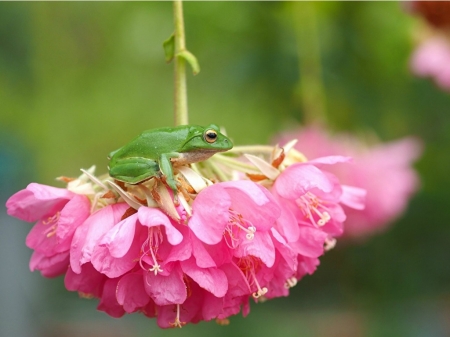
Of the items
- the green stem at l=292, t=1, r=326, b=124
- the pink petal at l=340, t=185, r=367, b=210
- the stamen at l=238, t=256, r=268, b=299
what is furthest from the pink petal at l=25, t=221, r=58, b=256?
the green stem at l=292, t=1, r=326, b=124

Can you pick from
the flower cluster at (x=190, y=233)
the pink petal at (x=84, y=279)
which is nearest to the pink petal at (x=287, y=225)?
the flower cluster at (x=190, y=233)

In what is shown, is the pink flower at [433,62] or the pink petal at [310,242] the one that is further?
the pink flower at [433,62]

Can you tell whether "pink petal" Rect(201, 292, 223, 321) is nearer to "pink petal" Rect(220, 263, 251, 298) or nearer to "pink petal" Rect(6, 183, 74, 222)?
"pink petal" Rect(220, 263, 251, 298)

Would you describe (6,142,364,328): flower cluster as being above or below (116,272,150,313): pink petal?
above

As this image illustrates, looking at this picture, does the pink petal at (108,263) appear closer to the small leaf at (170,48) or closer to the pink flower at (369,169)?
the small leaf at (170,48)

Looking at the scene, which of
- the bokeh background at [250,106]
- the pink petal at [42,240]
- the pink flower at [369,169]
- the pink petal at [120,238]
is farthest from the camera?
the bokeh background at [250,106]

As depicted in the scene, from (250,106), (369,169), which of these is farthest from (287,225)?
(250,106)
